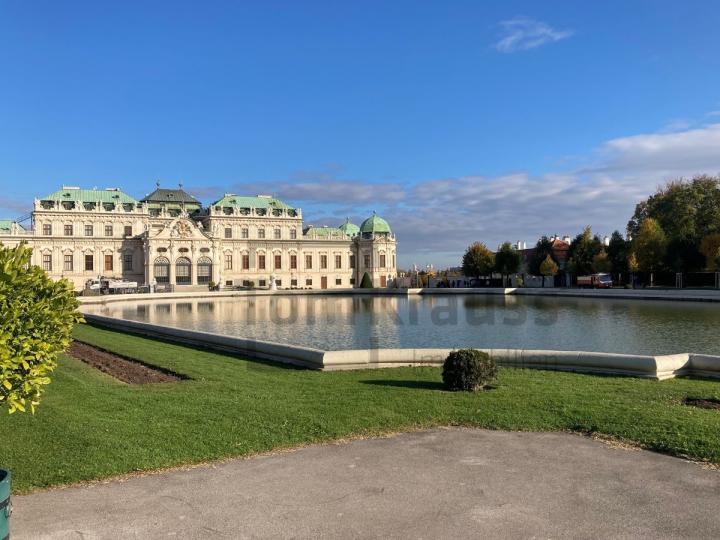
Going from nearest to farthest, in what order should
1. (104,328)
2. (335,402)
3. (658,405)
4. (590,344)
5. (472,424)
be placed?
(472,424) < (658,405) < (335,402) < (590,344) < (104,328)

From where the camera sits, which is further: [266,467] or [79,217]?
[79,217]

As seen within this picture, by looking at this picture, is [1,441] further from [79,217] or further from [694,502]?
[79,217]

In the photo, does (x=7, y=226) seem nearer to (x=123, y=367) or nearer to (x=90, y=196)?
(x=90, y=196)

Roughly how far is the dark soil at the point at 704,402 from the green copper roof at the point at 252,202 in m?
88.4

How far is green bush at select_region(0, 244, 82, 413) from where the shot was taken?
17.6 feet

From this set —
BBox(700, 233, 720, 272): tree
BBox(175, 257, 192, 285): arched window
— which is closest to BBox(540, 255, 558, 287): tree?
BBox(700, 233, 720, 272): tree

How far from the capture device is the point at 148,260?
8356 centimetres

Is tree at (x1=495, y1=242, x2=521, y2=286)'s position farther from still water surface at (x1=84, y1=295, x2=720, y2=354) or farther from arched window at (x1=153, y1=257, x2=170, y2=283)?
arched window at (x1=153, y1=257, x2=170, y2=283)

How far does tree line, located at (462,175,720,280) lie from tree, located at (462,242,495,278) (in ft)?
1.06

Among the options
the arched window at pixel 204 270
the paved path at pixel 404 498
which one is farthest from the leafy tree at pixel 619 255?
the paved path at pixel 404 498

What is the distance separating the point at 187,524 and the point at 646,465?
515cm

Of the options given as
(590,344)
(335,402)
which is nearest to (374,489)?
(335,402)

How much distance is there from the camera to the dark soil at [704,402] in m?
9.44

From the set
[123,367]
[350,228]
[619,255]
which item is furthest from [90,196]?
[123,367]
